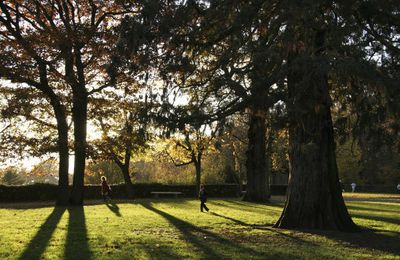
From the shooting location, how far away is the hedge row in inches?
1340

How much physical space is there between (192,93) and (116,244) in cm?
460

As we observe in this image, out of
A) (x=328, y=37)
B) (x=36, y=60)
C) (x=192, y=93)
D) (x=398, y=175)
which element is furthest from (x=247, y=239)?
(x=398, y=175)

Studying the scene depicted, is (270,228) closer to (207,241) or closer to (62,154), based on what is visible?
(207,241)

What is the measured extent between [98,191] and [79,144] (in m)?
10.9

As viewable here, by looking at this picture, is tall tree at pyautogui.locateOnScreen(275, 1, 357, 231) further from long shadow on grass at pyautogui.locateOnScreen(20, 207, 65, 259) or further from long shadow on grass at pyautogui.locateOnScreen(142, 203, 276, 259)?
long shadow on grass at pyautogui.locateOnScreen(20, 207, 65, 259)

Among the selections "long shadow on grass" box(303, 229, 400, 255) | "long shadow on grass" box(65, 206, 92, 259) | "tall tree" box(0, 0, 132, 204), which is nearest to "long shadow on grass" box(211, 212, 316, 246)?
"long shadow on grass" box(303, 229, 400, 255)

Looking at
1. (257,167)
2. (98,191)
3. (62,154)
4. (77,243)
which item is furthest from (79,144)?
(77,243)

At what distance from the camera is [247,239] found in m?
11.8

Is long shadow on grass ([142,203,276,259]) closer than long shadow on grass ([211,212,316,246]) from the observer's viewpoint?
Yes

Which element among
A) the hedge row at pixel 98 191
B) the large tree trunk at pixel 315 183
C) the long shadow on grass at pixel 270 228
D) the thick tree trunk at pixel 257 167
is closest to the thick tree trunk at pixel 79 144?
the hedge row at pixel 98 191

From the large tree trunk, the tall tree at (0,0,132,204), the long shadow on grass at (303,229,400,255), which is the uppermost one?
the tall tree at (0,0,132,204)

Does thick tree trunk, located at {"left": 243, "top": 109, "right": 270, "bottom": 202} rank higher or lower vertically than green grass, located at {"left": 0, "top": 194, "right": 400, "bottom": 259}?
higher

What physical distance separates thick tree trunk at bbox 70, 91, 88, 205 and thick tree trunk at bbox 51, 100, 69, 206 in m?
0.49

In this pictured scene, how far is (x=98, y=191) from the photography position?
1476 inches
